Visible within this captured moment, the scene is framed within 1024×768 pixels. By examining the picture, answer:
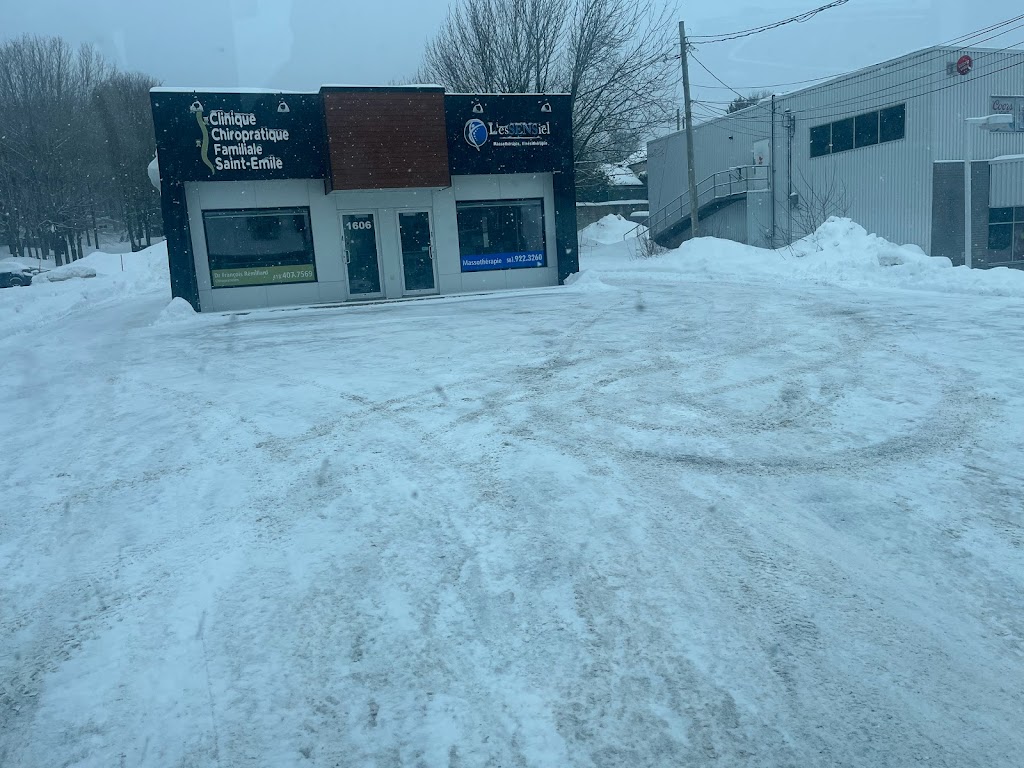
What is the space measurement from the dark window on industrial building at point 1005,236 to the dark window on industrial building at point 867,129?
201 inches

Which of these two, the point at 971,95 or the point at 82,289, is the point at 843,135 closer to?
the point at 971,95

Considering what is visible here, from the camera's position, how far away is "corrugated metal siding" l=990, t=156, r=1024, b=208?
28.4m

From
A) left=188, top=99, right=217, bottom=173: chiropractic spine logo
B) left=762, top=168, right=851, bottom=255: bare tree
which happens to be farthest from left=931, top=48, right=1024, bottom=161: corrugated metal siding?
left=188, top=99, right=217, bottom=173: chiropractic spine logo

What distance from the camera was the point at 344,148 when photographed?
18.9 meters

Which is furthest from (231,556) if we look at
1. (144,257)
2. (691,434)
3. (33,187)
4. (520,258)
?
(33,187)

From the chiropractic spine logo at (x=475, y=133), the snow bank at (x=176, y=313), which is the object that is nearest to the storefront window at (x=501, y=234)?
the chiropractic spine logo at (x=475, y=133)

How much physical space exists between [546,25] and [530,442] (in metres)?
32.6

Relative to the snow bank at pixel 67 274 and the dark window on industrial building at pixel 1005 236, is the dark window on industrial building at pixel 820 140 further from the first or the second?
the snow bank at pixel 67 274

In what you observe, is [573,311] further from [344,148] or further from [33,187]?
[33,187]

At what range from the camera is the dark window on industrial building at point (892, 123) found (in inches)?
1110

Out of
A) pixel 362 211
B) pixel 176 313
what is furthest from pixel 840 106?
pixel 176 313

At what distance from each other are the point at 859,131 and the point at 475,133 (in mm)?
17431

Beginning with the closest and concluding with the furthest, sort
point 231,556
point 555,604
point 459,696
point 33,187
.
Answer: point 459,696 → point 555,604 → point 231,556 → point 33,187

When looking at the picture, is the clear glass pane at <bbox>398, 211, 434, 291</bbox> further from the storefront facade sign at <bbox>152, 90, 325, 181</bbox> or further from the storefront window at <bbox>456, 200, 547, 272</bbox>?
the storefront facade sign at <bbox>152, 90, 325, 181</bbox>
